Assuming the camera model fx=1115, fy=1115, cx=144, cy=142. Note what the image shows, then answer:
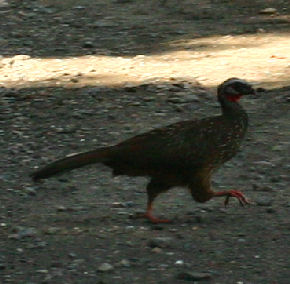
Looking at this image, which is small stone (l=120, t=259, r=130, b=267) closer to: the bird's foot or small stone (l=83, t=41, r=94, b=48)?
the bird's foot

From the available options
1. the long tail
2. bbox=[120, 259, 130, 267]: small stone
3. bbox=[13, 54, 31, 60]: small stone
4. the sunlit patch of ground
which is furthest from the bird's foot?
bbox=[13, 54, 31, 60]: small stone

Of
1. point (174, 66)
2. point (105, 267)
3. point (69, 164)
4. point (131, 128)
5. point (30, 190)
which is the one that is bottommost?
point (174, 66)

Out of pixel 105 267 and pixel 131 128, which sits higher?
pixel 105 267

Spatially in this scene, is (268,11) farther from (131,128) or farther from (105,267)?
(105,267)

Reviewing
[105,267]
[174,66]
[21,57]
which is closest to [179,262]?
[105,267]

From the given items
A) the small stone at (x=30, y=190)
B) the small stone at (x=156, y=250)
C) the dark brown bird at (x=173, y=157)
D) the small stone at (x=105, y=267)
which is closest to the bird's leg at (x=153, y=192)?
the dark brown bird at (x=173, y=157)

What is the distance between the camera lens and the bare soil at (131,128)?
20.3 feet

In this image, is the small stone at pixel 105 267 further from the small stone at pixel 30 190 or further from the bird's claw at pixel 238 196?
the small stone at pixel 30 190

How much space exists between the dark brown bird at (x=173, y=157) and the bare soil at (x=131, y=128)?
0.84 feet

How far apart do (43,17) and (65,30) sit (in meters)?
0.98

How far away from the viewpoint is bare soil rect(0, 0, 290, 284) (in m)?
6.20

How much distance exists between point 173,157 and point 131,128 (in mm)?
2489

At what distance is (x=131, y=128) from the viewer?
912cm

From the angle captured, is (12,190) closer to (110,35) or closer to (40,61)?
(40,61)
